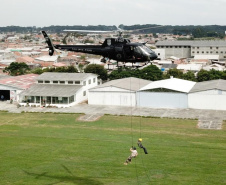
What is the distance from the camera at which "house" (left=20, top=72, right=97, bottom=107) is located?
47500 millimetres

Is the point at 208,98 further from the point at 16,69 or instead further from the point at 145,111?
the point at 16,69

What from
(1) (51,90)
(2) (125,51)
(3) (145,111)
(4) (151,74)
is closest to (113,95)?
(3) (145,111)

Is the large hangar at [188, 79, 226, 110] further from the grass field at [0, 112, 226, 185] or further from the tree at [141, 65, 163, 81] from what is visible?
the tree at [141, 65, 163, 81]

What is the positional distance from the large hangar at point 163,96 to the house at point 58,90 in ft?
27.4

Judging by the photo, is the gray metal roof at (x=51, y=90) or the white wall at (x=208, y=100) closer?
the white wall at (x=208, y=100)

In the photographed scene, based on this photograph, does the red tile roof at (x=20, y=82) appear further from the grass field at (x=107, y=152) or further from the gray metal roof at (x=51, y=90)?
the grass field at (x=107, y=152)

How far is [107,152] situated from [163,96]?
18338mm

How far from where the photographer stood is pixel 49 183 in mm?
24125

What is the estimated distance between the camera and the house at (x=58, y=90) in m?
47.5

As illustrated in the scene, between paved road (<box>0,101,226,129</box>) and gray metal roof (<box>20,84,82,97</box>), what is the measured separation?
6.61 feet

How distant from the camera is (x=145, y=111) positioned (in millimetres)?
44188

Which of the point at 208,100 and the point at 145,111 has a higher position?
the point at 208,100

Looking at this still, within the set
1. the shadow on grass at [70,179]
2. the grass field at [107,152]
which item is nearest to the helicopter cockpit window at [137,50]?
the grass field at [107,152]

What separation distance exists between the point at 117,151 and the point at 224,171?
8242 millimetres
